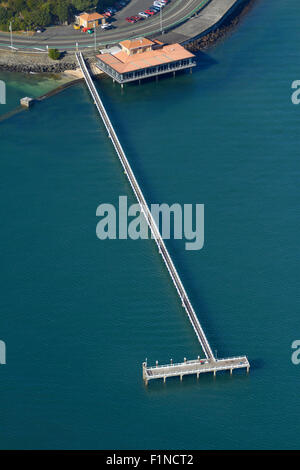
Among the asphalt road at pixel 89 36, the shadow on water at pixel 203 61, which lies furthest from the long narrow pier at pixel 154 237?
the shadow on water at pixel 203 61

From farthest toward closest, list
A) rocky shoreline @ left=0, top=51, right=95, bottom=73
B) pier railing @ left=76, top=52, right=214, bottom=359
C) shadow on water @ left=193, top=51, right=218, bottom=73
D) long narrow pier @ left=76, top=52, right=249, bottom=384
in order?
shadow on water @ left=193, top=51, right=218, bottom=73
rocky shoreline @ left=0, top=51, right=95, bottom=73
pier railing @ left=76, top=52, right=214, bottom=359
long narrow pier @ left=76, top=52, right=249, bottom=384

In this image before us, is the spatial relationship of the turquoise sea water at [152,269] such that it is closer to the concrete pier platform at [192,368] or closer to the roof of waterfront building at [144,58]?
the concrete pier platform at [192,368]

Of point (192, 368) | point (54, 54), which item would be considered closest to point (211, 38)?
point (54, 54)

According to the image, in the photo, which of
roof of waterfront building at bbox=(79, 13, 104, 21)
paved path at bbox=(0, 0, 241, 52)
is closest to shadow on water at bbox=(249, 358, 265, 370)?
paved path at bbox=(0, 0, 241, 52)

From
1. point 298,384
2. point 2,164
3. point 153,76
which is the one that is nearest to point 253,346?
point 298,384

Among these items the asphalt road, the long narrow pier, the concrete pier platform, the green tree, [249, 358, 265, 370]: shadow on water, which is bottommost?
the concrete pier platform

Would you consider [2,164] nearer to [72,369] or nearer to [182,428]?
[72,369]

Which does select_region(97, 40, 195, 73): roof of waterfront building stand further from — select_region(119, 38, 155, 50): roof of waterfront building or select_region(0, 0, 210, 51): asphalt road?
select_region(0, 0, 210, 51): asphalt road
